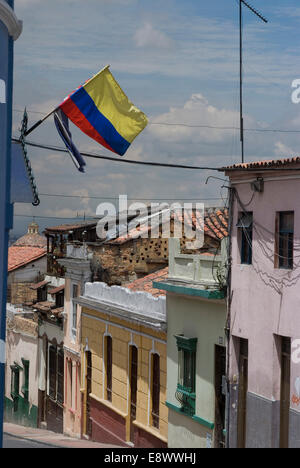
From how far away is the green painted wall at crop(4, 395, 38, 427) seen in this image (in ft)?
110

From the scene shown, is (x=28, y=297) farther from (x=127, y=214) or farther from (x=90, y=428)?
(x=90, y=428)

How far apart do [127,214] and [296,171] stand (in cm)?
1482

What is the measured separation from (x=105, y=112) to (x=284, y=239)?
605 cm

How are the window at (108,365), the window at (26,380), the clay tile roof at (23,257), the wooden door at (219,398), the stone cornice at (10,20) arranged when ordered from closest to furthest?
the stone cornice at (10,20) < the wooden door at (219,398) < the window at (108,365) < the window at (26,380) < the clay tile roof at (23,257)

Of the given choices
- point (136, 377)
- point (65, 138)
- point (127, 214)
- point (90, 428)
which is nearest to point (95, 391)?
point (90, 428)

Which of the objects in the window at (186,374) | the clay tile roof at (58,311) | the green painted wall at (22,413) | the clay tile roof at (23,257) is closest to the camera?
the window at (186,374)

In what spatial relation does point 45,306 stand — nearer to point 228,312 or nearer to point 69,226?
point 69,226

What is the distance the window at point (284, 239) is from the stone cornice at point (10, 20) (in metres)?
7.60

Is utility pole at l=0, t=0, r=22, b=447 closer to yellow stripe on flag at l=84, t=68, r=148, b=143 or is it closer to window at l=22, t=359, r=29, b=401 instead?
yellow stripe on flag at l=84, t=68, r=148, b=143

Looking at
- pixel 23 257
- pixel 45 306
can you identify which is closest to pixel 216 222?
pixel 45 306

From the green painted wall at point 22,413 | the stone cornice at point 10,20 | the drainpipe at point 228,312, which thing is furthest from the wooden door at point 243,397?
the green painted wall at point 22,413

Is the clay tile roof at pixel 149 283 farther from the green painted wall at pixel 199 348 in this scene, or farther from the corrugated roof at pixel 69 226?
the corrugated roof at pixel 69 226

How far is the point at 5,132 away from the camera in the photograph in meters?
10.5

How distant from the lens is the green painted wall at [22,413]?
33.7 m
